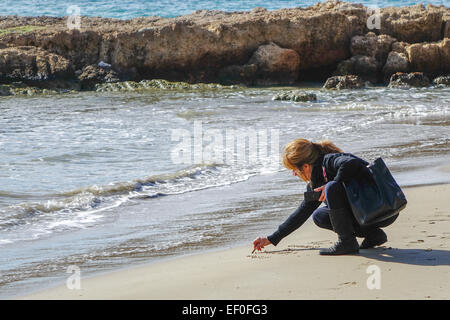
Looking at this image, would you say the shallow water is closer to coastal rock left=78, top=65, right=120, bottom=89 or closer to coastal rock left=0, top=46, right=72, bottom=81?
coastal rock left=0, top=46, right=72, bottom=81

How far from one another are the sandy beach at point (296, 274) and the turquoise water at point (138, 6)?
3495cm

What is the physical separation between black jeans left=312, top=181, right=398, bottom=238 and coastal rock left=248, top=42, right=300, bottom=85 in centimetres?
1654

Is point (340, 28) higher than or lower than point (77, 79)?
higher

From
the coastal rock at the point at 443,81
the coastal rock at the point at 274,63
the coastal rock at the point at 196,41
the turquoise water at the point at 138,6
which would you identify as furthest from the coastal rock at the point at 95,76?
the turquoise water at the point at 138,6

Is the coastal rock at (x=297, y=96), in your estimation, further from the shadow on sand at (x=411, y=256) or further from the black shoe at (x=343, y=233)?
the black shoe at (x=343, y=233)

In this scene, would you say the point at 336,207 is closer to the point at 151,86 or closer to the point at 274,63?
the point at 151,86

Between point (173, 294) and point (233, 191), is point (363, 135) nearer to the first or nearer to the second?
point (233, 191)

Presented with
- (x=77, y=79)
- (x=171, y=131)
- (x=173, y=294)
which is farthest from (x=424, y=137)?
(x=77, y=79)

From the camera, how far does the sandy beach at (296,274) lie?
12.2 feet

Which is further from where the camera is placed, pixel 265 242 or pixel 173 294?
pixel 265 242

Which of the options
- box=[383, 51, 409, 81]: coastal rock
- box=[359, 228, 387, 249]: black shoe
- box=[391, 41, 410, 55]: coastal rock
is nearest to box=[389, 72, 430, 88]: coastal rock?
box=[383, 51, 409, 81]: coastal rock

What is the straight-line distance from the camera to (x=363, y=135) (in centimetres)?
1152

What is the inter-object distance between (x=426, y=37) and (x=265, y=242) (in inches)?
740

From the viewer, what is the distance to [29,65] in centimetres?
2019
